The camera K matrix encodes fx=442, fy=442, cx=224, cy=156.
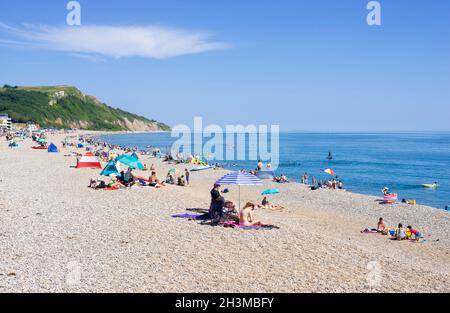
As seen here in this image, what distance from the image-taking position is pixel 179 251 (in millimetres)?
12289

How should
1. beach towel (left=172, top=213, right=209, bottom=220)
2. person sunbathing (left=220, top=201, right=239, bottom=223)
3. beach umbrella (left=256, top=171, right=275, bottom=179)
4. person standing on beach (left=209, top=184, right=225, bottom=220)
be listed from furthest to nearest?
beach umbrella (left=256, top=171, right=275, bottom=179)
beach towel (left=172, top=213, right=209, bottom=220)
person standing on beach (left=209, top=184, right=225, bottom=220)
person sunbathing (left=220, top=201, right=239, bottom=223)

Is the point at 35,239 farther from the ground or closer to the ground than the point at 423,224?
farther from the ground

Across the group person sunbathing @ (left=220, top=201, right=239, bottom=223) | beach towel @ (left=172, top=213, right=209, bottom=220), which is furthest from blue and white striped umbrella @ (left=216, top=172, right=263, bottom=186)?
beach towel @ (left=172, top=213, right=209, bottom=220)

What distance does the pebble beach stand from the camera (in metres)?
9.94

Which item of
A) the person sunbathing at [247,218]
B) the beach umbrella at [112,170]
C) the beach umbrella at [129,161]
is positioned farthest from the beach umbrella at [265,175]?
the person sunbathing at [247,218]

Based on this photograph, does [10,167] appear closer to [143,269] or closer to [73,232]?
[73,232]

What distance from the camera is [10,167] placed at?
3441 centimetres

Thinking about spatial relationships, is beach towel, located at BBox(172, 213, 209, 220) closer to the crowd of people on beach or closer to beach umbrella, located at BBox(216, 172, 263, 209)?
beach umbrella, located at BBox(216, 172, 263, 209)

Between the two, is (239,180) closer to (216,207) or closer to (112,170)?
(216,207)

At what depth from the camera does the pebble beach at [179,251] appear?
32.6ft

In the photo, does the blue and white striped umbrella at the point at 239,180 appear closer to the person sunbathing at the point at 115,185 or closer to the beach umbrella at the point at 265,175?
the person sunbathing at the point at 115,185

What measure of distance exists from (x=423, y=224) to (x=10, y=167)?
2945 centimetres
